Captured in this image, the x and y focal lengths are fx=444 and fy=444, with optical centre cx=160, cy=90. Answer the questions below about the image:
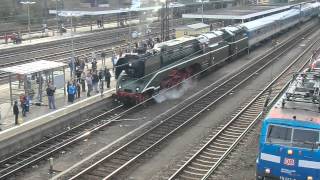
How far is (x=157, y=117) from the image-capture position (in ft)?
71.1

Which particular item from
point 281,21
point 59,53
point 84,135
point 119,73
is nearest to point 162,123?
point 84,135

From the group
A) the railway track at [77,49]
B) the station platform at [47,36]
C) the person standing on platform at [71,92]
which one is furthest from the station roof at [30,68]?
the station platform at [47,36]

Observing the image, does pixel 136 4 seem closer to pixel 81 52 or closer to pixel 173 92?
pixel 81 52

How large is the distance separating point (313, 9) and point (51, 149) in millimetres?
69924

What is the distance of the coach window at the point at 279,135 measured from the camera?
1215cm

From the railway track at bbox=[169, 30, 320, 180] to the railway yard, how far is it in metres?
0.04

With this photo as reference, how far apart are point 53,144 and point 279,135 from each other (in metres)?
A: 9.63

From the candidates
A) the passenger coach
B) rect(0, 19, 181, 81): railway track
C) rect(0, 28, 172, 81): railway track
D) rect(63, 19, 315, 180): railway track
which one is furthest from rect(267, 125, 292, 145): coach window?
rect(0, 28, 172, 81): railway track

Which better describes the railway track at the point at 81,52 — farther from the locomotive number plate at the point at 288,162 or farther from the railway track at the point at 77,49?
the locomotive number plate at the point at 288,162

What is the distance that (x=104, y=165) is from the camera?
51.3 ft

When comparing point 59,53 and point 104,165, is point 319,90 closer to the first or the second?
point 104,165

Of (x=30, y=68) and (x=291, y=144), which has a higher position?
(x=30, y=68)

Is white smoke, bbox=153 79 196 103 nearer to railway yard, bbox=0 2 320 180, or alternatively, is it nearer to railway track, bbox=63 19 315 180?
railway yard, bbox=0 2 320 180

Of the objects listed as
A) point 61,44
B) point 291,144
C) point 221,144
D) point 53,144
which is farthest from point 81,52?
point 291,144
